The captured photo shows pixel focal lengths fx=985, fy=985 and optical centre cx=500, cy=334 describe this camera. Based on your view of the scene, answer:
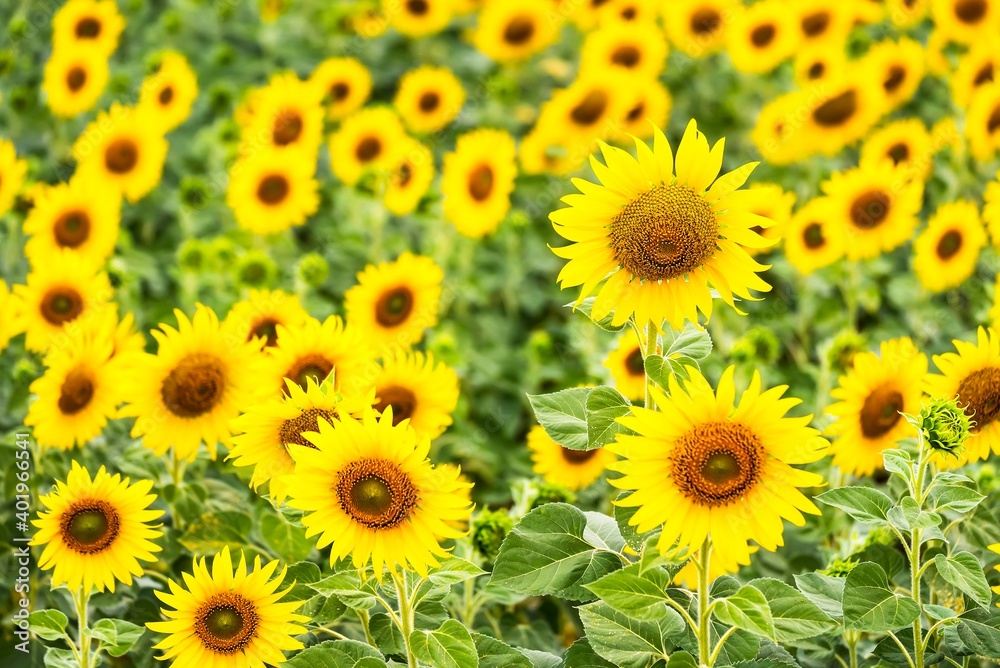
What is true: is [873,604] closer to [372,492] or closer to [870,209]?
[372,492]

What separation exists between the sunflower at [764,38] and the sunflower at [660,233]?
310cm

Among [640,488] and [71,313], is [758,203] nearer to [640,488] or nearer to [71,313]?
[640,488]

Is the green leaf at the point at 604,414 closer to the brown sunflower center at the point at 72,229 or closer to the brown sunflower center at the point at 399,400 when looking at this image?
the brown sunflower center at the point at 399,400

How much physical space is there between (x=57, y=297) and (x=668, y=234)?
2135mm

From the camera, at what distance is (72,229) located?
3639 mm

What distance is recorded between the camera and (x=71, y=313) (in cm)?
307

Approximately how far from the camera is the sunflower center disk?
1.83m

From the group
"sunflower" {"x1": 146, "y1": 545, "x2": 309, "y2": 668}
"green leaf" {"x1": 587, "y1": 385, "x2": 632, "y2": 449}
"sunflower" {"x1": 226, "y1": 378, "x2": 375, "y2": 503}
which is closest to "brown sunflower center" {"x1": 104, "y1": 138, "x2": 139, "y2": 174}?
"sunflower" {"x1": 226, "y1": 378, "x2": 375, "y2": 503}

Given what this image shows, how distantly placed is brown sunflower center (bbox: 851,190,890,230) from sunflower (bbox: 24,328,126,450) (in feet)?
8.56

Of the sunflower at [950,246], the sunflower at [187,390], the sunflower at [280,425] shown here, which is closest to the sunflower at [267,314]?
the sunflower at [187,390]

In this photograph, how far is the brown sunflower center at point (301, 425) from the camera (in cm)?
201

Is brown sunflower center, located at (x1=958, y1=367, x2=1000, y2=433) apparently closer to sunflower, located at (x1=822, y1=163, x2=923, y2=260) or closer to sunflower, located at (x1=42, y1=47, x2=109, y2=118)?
sunflower, located at (x1=822, y1=163, x2=923, y2=260)

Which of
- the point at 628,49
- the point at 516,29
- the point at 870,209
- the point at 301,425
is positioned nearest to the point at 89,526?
the point at 301,425

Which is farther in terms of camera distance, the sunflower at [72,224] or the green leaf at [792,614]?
the sunflower at [72,224]
